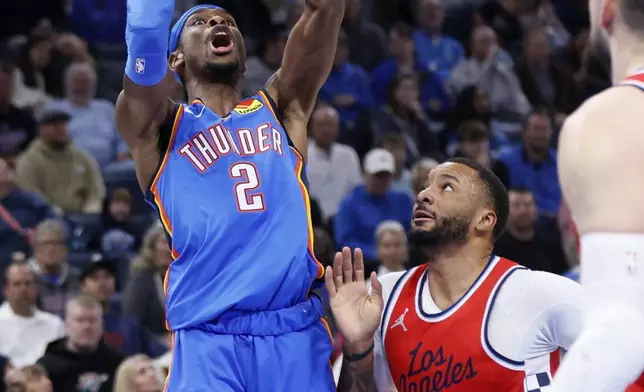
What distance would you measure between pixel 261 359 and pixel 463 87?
8.87 metres

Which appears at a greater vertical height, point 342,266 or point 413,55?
point 413,55

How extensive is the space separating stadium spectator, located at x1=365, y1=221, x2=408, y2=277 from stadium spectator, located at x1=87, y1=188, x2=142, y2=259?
2036 mm

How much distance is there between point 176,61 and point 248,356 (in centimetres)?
132

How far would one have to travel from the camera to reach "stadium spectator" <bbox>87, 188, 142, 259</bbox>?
9.33 meters

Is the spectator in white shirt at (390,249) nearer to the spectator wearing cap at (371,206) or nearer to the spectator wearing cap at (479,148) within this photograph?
the spectator wearing cap at (371,206)

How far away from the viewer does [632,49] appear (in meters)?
2.80

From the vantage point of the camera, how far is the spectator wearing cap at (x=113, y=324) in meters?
8.45

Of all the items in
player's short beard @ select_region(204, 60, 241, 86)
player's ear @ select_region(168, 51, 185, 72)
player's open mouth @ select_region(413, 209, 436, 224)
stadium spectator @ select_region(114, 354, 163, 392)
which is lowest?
stadium spectator @ select_region(114, 354, 163, 392)

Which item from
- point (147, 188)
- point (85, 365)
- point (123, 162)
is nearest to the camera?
point (147, 188)

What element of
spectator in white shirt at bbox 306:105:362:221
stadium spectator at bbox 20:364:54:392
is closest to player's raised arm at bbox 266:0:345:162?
stadium spectator at bbox 20:364:54:392

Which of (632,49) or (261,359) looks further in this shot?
(261,359)

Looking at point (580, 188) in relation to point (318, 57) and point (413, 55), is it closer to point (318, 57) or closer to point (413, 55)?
point (318, 57)

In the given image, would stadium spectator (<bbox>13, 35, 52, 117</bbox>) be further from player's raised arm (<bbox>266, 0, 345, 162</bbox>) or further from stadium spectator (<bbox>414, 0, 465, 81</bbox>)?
player's raised arm (<bbox>266, 0, 345, 162</bbox>)

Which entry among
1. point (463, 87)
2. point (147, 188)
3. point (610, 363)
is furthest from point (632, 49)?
point (463, 87)
